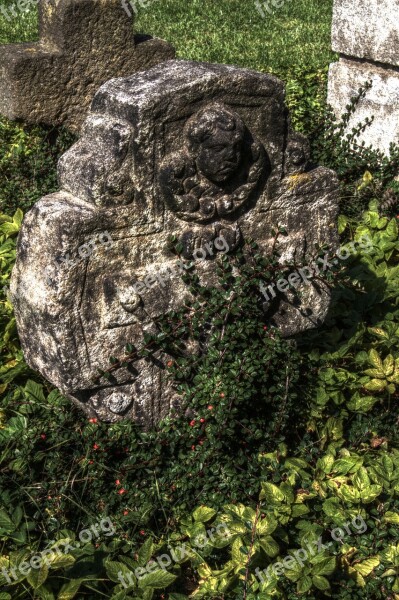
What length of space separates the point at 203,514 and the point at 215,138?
4.43 feet

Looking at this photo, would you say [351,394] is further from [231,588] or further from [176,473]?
[231,588]

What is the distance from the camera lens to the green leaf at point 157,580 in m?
2.56

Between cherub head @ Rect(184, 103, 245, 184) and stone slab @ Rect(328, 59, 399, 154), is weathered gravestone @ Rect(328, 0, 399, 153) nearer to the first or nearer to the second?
stone slab @ Rect(328, 59, 399, 154)

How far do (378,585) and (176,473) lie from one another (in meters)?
0.83

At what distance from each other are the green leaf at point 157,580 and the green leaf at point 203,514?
1.30 feet

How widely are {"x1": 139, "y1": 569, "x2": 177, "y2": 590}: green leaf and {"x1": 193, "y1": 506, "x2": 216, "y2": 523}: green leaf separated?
40 cm

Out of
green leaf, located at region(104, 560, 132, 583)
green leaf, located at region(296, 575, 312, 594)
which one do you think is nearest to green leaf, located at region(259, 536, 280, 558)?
green leaf, located at region(296, 575, 312, 594)

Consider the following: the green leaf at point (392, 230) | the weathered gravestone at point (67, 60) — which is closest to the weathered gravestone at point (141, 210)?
the green leaf at point (392, 230)

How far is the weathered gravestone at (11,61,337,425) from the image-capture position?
2898mm

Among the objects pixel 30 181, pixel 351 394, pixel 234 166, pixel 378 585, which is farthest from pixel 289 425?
pixel 30 181

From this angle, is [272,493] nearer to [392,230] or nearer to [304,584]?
[304,584]

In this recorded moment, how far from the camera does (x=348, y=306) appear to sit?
4.02 meters

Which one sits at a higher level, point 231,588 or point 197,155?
point 197,155

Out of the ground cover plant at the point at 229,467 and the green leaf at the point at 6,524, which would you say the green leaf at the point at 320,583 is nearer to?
the ground cover plant at the point at 229,467
